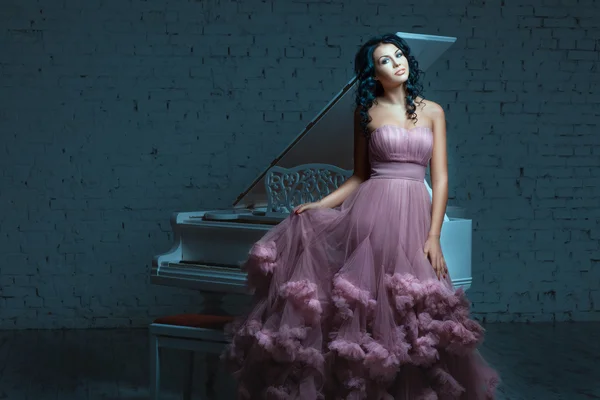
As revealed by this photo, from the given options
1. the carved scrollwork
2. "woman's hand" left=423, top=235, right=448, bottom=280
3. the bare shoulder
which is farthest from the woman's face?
the carved scrollwork

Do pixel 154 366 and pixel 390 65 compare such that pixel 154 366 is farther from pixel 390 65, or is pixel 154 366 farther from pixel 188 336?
pixel 390 65

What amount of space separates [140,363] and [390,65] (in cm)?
263

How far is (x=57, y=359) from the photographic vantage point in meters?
4.86

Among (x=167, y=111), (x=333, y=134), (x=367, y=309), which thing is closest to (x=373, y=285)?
(x=367, y=309)

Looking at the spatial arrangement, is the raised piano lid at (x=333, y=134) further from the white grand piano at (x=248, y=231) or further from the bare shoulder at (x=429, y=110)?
the bare shoulder at (x=429, y=110)

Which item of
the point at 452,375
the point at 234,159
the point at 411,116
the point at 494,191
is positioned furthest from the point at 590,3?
the point at 452,375

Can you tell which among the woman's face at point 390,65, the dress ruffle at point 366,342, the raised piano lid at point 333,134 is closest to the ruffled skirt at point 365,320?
the dress ruffle at point 366,342

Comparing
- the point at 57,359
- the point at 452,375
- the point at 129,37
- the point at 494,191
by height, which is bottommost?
the point at 57,359

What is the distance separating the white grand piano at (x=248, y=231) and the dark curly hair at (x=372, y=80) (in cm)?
29

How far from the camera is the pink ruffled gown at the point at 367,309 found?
2.66 m

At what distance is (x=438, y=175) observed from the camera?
2857 millimetres

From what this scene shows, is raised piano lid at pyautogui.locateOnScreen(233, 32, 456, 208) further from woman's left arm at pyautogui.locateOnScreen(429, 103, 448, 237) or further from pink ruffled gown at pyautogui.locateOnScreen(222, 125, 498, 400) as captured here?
pink ruffled gown at pyautogui.locateOnScreen(222, 125, 498, 400)

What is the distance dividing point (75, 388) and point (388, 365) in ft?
6.99

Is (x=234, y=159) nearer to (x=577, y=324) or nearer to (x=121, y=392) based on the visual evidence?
(x=121, y=392)
